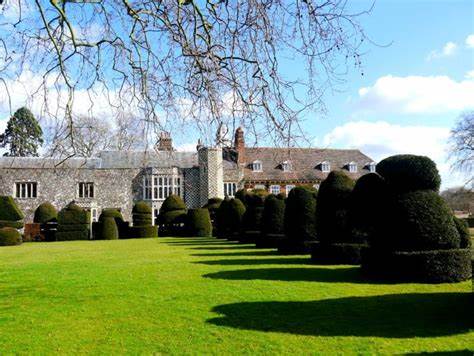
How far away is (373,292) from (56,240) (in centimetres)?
2558

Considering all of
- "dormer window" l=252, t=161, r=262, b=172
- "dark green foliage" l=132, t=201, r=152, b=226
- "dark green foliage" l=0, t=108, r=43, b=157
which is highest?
"dormer window" l=252, t=161, r=262, b=172

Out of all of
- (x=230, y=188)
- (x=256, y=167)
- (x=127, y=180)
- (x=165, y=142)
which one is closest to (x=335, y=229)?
(x=165, y=142)

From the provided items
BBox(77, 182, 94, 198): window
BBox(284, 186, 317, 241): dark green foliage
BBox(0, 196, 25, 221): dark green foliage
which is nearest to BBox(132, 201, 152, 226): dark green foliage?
BBox(0, 196, 25, 221): dark green foliage

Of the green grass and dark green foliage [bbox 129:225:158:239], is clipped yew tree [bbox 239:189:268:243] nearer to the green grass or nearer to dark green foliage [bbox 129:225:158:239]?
the green grass

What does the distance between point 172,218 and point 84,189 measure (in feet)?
36.3

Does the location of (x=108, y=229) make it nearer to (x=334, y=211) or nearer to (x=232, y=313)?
(x=334, y=211)

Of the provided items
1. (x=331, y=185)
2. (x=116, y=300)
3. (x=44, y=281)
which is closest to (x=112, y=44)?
(x=116, y=300)

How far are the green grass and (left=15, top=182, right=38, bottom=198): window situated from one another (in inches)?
1173

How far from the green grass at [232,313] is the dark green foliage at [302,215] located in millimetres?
3842

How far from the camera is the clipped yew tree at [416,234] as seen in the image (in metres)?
9.36

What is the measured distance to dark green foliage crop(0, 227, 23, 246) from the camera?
25656 millimetres

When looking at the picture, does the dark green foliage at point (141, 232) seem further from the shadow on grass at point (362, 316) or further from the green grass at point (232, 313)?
the shadow on grass at point (362, 316)

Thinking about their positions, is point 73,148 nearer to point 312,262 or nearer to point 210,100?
point 210,100

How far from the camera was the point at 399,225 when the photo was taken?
9.90 m
